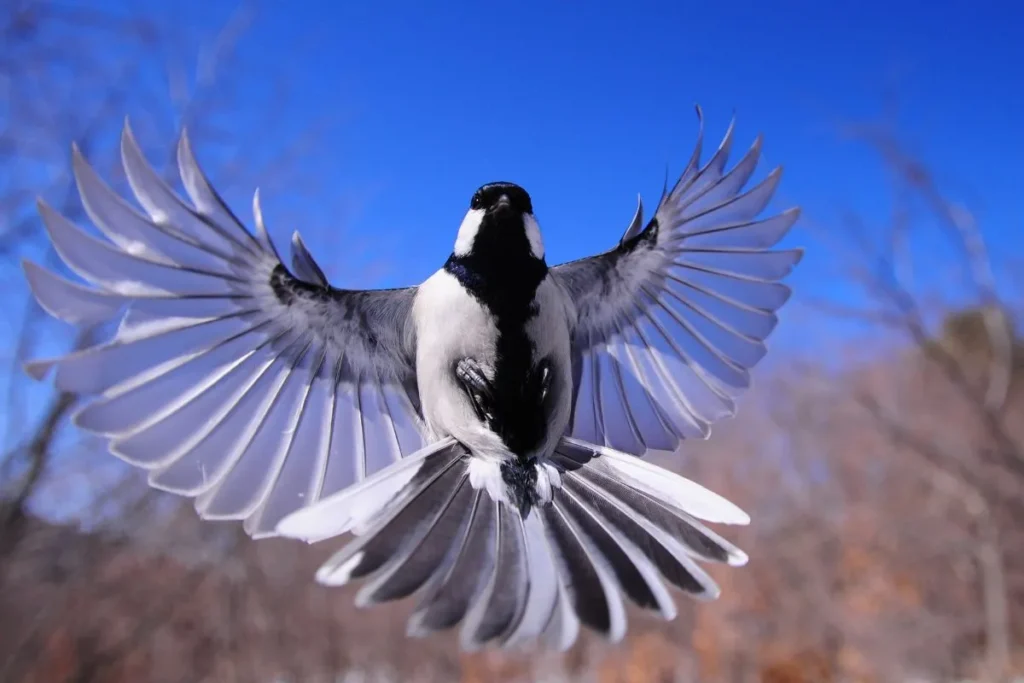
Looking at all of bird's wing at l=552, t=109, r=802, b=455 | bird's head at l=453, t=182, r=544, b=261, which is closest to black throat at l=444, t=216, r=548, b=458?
bird's head at l=453, t=182, r=544, b=261

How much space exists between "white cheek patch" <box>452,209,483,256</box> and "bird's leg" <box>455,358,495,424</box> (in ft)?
0.63

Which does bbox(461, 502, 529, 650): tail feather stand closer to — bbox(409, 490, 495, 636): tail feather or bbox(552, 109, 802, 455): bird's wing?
bbox(409, 490, 495, 636): tail feather

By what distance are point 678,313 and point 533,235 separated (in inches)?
25.2

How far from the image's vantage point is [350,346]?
1.46 meters

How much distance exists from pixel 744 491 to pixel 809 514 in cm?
80

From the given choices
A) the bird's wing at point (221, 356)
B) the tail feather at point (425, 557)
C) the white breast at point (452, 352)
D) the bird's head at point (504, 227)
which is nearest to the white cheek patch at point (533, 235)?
the bird's head at point (504, 227)

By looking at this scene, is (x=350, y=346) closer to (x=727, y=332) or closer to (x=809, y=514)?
(x=727, y=332)

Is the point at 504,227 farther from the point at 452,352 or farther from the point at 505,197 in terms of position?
the point at 452,352

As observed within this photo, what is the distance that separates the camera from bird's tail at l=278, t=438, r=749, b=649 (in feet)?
3.34

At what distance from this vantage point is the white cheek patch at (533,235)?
3.91 feet

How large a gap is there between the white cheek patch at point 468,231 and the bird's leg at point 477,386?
0.63 feet

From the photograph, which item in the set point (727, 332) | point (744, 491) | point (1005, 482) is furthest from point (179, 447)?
point (744, 491)

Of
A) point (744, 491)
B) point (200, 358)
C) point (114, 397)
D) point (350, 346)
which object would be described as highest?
point (744, 491)

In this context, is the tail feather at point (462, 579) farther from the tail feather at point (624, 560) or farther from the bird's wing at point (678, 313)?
the bird's wing at point (678, 313)
